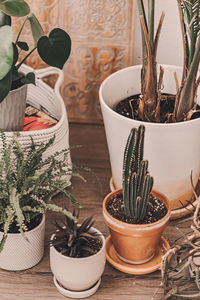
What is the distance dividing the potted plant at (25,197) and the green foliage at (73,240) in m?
0.05

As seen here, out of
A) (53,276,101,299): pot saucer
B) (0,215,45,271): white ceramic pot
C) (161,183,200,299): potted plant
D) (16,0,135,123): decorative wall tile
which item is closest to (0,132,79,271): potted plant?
(0,215,45,271): white ceramic pot

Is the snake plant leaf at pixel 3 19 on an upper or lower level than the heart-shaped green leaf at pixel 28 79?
upper

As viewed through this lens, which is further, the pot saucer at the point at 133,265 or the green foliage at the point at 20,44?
the pot saucer at the point at 133,265

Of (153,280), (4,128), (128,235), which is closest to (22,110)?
(4,128)

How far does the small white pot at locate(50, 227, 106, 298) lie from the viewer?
0.95m

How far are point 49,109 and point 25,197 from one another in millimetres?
421

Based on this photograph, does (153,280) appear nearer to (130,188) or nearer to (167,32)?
(130,188)

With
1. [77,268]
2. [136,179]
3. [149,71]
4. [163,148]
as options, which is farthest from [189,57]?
[77,268]

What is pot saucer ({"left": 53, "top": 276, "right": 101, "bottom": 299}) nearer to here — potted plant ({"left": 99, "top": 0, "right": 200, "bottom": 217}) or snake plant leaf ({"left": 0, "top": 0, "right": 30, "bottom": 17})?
potted plant ({"left": 99, "top": 0, "right": 200, "bottom": 217})

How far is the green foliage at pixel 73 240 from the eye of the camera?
37.9 inches

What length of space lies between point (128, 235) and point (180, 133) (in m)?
0.27

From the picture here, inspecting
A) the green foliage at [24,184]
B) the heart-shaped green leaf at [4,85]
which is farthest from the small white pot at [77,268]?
the heart-shaped green leaf at [4,85]

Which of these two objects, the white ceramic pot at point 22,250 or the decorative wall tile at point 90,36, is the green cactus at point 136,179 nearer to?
the white ceramic pot at point 22,250

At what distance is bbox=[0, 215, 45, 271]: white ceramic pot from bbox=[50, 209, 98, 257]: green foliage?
0.08 m
